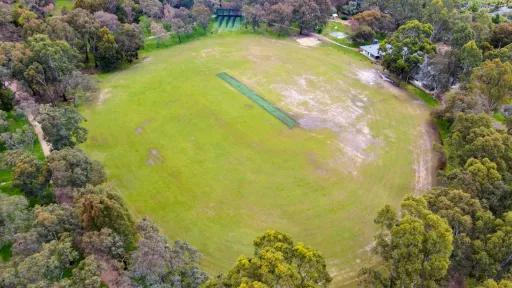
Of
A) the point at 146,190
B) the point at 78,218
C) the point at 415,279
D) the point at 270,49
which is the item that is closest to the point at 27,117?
the point at 146,190

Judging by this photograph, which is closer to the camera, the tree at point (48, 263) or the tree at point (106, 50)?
the tree at point (48, 263)

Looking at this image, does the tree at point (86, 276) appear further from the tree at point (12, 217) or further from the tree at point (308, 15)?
the tree at point (308, 15)

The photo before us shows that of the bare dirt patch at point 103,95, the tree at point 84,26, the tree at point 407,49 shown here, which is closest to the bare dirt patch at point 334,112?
the tree at point 407,49

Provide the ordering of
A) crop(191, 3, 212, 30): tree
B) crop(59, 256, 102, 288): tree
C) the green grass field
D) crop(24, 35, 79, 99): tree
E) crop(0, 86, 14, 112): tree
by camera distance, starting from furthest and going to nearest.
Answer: crop(191, 3, 212, 30): tree < crop(24, 35, 79, 99): tree < crop(0, 86, 14, 112): tree < the green grass field < crop(59, 256, 102, 288): tree

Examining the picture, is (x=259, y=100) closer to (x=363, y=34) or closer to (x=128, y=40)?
(x=128, y=40)

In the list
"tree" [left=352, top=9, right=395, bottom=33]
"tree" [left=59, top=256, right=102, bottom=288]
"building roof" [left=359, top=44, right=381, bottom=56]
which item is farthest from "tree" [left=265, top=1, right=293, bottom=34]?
"tree" [left=59, top=256, right=102, bottom=288]

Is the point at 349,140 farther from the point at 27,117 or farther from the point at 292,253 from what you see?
the point at 27,117

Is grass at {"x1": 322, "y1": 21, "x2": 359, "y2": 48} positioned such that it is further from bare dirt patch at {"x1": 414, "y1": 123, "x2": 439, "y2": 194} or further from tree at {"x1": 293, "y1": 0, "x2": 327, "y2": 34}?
bare dirt patch at {"x1": 414, "y1": 123, "x2": 439, "y2": 194}
